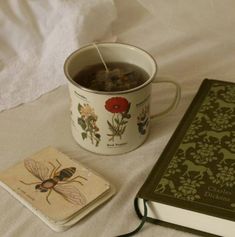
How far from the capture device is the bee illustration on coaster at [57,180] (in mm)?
540

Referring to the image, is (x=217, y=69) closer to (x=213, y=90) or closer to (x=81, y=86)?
(x=213, y=90)

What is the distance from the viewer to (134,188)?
0.57m

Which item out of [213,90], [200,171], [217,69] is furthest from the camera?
[217,69]

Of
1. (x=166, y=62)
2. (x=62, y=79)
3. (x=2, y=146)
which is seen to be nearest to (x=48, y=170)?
(x=2, y=146)

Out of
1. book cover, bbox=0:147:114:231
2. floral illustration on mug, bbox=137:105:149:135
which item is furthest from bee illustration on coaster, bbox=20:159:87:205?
floral illustration on mug, bbox=137:105:149:135

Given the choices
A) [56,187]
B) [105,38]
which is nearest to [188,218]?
[56,187]

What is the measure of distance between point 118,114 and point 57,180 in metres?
0.11

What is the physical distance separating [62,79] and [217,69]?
0.85 feet

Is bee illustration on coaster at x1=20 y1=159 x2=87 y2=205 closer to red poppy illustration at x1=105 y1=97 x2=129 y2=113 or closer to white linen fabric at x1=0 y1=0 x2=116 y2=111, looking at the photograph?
red poppy illustration at x1=105 y1=97 x2=129 y2=113

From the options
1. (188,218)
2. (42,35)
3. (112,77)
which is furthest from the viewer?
(42,35)

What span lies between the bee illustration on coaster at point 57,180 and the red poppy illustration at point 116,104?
86 mm

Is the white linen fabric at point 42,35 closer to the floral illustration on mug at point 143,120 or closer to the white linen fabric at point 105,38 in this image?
the white linen fabric at point 105,38

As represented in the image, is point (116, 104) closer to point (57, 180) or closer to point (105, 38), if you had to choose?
point (57, 180)

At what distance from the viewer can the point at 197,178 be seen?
541 mm
